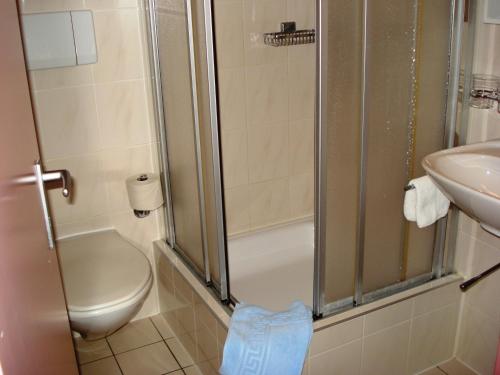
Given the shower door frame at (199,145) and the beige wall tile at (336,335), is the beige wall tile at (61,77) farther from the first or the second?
the beige wall tile at (336,335)

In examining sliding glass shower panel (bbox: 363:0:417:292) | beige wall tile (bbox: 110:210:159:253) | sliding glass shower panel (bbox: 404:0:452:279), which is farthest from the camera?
beige wall tile (bbox: 110:210:159:253)

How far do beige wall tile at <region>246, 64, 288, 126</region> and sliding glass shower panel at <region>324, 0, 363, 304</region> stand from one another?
3.10 feet

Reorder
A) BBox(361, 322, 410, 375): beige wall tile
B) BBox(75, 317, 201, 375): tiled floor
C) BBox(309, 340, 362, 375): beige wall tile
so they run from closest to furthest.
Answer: BBox(309, 340, 362, 375): beige wall tile, BBox(361, 322, 410, 375): beige wall tile, BBox(75, 317, 201, 375): tiled floor

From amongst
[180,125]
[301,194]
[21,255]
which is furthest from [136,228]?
[21,255]

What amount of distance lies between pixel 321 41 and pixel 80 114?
4.07 feet

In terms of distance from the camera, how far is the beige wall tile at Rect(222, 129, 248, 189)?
2.66 metres

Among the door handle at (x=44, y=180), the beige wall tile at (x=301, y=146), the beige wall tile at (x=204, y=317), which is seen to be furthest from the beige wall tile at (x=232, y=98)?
the door handle at (x=44, y=180)

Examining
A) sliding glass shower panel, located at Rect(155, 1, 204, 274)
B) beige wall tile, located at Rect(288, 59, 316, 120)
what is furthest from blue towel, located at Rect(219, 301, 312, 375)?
beige wall tile, located at Rect(288, 59, 316, 120)

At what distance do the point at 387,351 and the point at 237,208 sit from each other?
1.00 metres

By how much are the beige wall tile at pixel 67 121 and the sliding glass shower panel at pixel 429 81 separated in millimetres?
1345

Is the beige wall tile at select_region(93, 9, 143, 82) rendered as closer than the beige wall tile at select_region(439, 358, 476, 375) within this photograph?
No

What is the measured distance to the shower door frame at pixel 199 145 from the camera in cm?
182

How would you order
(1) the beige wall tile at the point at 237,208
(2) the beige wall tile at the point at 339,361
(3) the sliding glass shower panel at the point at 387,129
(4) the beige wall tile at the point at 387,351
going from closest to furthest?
(3) the sliding glass shower panel at the point at 387,129, (2) the beige wall tile at the point at 339,361, (4) the beige wall tile at the point at 387,351, (1) the beige wall tile at the point at 237,208

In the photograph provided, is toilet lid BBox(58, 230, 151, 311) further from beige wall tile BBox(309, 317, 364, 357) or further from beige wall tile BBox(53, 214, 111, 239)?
beige wall tile BBox(309, 317, 364, 357)
